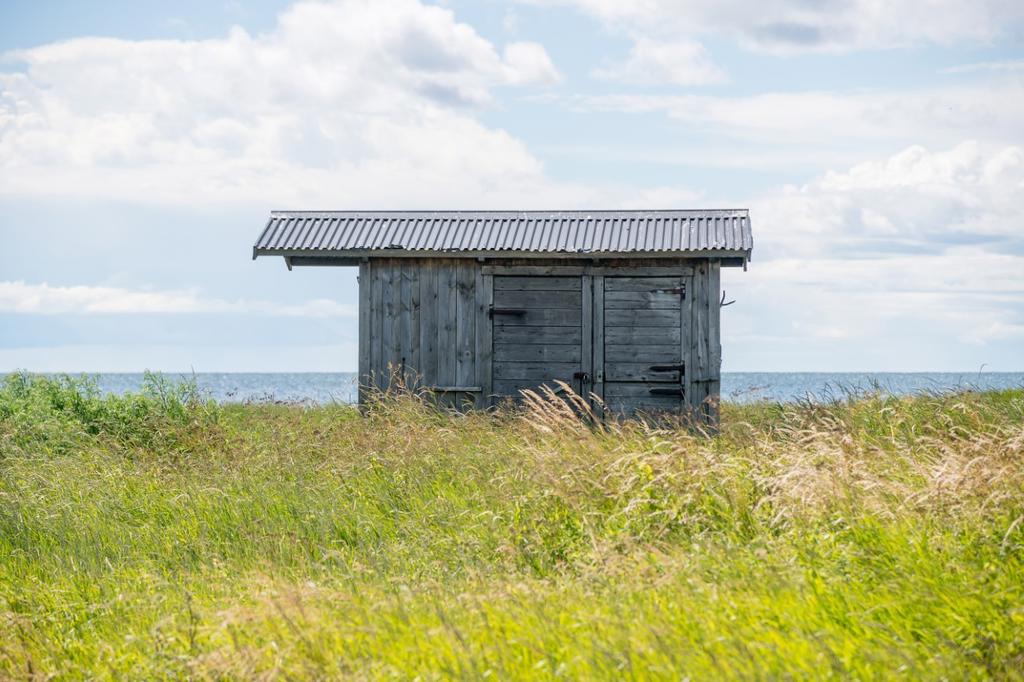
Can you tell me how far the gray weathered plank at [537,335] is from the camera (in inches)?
503

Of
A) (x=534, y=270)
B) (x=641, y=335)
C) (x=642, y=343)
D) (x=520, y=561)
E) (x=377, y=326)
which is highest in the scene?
(x=534, y=270)

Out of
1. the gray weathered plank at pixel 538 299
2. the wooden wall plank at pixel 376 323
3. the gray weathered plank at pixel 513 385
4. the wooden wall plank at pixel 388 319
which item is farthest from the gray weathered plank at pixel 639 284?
the wooden wall plank at pixel 376 323

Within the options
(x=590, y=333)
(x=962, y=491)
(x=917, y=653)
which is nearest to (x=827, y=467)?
(x=962, y=491)

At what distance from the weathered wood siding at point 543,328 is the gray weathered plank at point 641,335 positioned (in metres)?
0.01

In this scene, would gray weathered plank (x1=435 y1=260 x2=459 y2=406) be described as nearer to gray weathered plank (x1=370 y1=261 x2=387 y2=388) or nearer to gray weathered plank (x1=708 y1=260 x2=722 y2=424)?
gray weathered plank (x1=370 y1=261 x2=387 y2=388)

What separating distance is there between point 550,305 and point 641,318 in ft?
3.87

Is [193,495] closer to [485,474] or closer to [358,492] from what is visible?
[358,492]

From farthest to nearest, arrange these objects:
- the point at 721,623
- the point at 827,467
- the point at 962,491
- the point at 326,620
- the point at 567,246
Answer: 1. the point at 567,246
2. the point at 827,467
3. the point at 962,491
4. the point at 326,620
5. the point at 721,623

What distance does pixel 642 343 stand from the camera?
12695 mm

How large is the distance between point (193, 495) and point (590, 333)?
241 inches

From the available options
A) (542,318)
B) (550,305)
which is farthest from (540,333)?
(550,305)

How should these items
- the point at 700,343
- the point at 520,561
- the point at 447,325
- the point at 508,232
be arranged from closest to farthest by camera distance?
1. the point at 520,561
2. the point at 700,343
3. the point at 447,325
4. the point at 508,232

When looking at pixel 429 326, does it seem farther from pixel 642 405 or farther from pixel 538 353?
pixel 642 405

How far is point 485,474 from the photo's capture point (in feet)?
26.0
